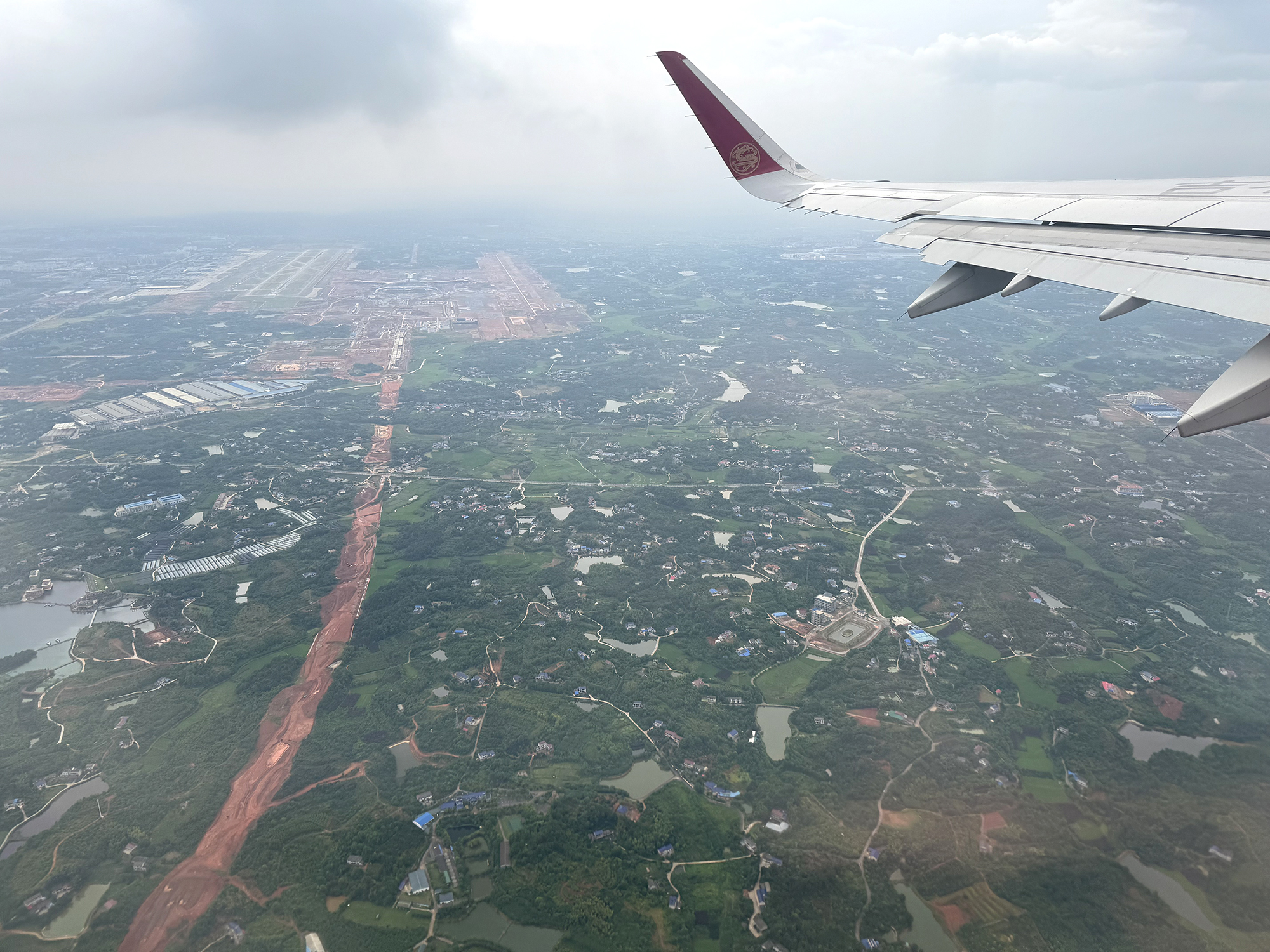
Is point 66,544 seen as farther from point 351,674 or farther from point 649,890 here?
point 649,890

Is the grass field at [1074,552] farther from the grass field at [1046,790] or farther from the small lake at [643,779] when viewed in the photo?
the small lake at [643,779]

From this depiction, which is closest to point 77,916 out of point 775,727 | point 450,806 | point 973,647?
point 450,806

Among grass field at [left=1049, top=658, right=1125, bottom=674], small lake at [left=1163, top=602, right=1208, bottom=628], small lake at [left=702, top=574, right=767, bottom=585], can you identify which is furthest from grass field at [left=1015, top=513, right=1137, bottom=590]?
small lake at [left=702, top=574, right=767, bottom=585]

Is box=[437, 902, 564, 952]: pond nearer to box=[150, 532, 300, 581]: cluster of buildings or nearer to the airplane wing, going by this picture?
the airplane wing

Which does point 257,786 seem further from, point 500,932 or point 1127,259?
point 1127,259

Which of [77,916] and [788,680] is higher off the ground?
[77,916]

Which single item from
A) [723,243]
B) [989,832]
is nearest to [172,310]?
[989,832]

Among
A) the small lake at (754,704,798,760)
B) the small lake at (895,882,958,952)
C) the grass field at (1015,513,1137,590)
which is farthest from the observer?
the grass field at (1015,513,1137,590)
